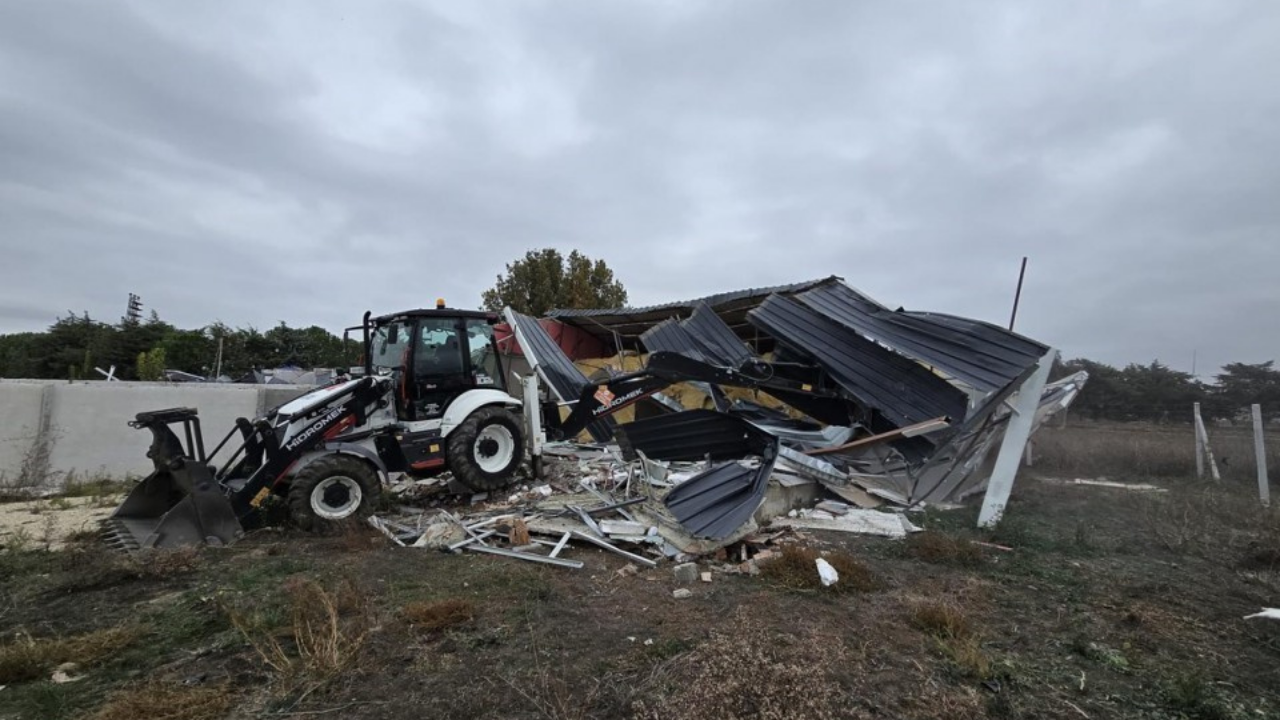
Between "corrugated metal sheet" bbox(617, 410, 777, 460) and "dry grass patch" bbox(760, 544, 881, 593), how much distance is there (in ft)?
10.5

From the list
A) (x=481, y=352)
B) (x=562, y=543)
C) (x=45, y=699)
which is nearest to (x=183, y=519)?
(x=45, y=699)

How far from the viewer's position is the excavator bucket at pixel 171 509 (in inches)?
208

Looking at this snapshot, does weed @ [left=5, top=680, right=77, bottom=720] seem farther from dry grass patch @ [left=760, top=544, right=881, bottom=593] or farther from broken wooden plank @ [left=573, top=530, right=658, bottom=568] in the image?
dry grass patch @ [left=760, top=544, right=881, bottom=593]

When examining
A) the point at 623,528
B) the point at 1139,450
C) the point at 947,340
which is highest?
the point at 947,340

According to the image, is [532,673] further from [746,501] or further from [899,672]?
[746,501]

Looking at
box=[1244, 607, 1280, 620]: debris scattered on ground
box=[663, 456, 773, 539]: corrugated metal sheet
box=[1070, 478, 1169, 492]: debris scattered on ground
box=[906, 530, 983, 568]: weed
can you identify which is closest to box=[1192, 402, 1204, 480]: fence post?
box=[1070, 478, 1169, 492]: debris scattered on ground

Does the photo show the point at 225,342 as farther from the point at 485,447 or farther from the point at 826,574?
the point at 826,574

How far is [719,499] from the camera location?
236 inches

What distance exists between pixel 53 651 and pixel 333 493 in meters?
2.79

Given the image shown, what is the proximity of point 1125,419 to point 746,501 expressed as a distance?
1153 centimetres

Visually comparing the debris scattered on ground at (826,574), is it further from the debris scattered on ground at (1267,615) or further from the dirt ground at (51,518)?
the dirt ground at (51,518)

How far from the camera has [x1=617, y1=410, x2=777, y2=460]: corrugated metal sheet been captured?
818 centimetres

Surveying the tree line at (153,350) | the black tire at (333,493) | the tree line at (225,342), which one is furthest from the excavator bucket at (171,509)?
the tree line at (153,350)

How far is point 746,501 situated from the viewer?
5867mm
